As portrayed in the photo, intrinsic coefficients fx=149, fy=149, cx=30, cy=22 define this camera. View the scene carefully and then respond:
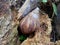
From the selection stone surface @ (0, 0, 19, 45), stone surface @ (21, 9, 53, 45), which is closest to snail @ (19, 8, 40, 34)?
stone surface @ (21, 9, 53, 45)

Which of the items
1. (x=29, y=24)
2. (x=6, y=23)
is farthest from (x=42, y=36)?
(x=6, y=23)

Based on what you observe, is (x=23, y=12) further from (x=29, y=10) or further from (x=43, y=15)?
(x=43, y=15)

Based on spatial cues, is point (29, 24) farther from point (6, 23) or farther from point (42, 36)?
point (6, 23)

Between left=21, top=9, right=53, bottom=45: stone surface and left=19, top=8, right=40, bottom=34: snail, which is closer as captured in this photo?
left=21, top=9, right=53, bottom=45: stone surface

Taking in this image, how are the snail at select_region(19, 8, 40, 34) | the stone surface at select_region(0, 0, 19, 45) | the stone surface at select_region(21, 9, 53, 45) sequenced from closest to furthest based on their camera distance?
the stone surface at select_region(0, 0, 19, 45) < the stone surface at select_region(21, 9, 53, 45) < the snail at select_region(19, 8, 40, 34)

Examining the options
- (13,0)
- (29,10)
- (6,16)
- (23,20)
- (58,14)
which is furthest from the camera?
(58,14)

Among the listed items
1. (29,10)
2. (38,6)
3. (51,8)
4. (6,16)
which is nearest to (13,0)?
(6,16)

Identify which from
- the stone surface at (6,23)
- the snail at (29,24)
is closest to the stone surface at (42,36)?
the snail at (29,24)

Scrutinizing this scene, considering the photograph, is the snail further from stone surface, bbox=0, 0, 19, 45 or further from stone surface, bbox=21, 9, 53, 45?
stone surface, bbox=0, 0, 19, 45
